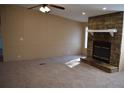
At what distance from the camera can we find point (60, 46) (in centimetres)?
802

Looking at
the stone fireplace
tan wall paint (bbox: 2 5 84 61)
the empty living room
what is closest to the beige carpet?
the empty living room

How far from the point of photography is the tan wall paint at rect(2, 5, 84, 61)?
6352mm

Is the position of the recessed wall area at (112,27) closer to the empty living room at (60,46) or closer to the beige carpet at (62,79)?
→ the empty living room at (60,46)

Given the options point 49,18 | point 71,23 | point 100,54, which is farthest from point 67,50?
point 100,54

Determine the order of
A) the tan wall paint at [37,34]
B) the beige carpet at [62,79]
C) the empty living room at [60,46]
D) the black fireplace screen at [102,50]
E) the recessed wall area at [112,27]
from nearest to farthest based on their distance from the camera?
the beige carpet at [62,79], the empty living room at [60,46], the recessed wall area at [112,27], the black fireplace screen at [102,50], the tan wall paint at [37,34]

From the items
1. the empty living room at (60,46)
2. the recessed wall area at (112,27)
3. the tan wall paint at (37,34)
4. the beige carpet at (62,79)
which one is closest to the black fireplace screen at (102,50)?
the empty living room at (60,46)

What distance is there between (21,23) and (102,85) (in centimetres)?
494

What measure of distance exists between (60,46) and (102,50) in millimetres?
3012

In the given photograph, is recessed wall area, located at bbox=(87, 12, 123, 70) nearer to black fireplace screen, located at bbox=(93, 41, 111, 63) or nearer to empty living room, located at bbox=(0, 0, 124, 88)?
empty living room, located at bbox=(0, 0, 124, 88)

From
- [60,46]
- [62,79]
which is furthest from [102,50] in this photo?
[60,46]

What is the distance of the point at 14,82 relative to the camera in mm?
3770

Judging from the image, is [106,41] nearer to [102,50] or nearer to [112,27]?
[102,50]

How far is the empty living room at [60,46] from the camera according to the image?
13.3 feet
